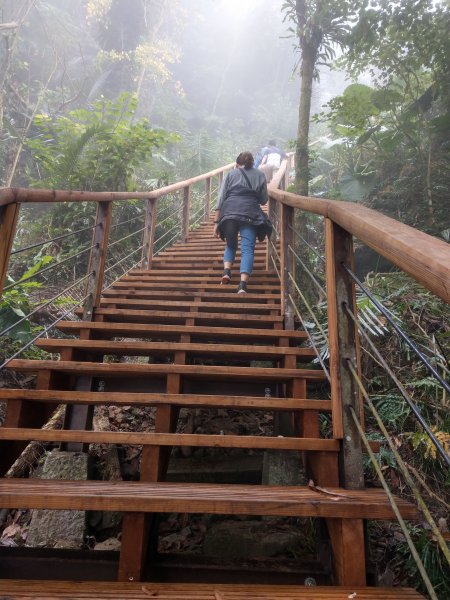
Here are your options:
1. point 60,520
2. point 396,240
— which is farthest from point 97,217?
point 396,240

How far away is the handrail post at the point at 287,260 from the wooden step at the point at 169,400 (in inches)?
43.1

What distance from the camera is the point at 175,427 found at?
6.86ft

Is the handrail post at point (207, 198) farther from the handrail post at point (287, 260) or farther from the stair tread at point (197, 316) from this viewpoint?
the stair tread at point (197, 316)

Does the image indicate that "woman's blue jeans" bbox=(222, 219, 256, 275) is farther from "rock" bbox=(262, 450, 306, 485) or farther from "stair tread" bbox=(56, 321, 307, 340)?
"rock" bbox=(262, 450, 306, 485)

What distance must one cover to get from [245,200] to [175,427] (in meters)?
2.62

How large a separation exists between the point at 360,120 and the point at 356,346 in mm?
5304

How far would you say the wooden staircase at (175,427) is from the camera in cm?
122

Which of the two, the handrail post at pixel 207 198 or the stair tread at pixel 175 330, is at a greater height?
the handrail post at pixel 207 198

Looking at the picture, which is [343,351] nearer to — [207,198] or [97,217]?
[97,217]

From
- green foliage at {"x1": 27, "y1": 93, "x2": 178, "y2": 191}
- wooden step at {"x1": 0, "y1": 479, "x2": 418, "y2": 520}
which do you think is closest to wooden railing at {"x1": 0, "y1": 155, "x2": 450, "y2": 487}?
wooden step at {"x1": 0, "y1": 479, "x2": 418, "y2": 520}

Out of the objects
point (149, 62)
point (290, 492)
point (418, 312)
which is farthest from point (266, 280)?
point (149, 62)

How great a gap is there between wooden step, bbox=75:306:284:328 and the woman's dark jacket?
131 cm

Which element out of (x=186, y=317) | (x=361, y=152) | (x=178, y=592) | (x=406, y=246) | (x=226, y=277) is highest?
(x=361, y=152)

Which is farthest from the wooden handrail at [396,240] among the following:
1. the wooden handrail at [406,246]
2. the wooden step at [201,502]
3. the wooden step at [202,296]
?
the wooden step at [202,296]
